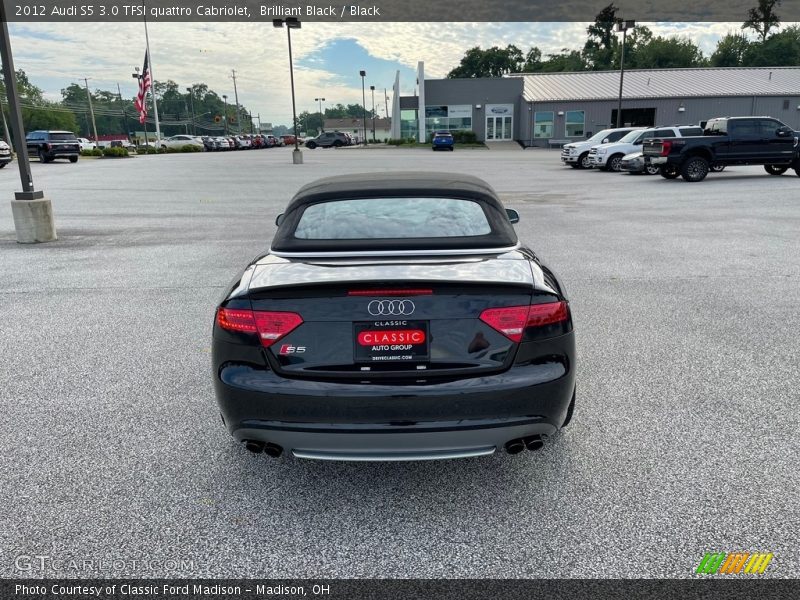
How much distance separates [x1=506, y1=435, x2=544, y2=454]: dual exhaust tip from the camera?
118 inches

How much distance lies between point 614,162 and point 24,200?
23244 mm

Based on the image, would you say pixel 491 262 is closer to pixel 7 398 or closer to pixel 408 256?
pixel 408 256

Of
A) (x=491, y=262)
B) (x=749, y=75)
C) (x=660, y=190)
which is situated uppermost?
(x=749, y=75)

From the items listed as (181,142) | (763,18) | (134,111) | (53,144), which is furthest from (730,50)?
(134,111)

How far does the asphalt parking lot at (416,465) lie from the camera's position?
110 inches

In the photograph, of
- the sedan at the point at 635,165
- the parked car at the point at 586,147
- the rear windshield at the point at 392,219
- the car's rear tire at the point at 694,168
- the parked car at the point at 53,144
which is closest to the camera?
the rear windshield at the point at 392,219

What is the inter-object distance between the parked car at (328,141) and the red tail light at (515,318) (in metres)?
64.4

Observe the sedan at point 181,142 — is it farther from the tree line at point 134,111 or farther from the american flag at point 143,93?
the tree line at point 134,111

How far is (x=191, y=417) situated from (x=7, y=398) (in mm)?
1532

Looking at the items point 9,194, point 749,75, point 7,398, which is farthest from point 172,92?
point 7,398

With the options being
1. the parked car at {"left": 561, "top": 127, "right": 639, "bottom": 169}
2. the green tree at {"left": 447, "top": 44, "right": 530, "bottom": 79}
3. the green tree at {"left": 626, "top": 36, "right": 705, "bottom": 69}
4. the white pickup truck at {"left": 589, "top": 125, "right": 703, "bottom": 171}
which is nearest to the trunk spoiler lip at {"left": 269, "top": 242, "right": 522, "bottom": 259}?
the white pickup truck at {"left": 589, "top": 125, "right": 703, "bottom": 171}

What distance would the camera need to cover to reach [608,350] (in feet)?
17.6

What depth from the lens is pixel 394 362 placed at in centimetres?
290

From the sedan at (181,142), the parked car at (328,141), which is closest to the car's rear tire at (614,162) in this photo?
the parked car at (328,141)
